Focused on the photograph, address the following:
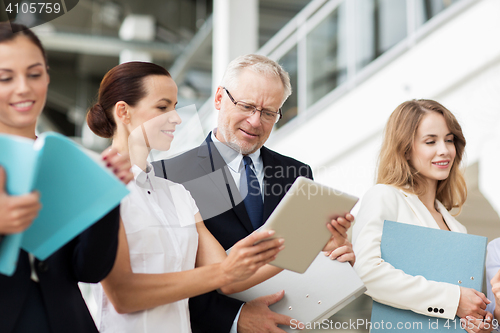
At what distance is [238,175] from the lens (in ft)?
6.83

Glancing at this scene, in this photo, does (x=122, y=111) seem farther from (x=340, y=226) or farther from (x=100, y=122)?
(x=340, y=226)

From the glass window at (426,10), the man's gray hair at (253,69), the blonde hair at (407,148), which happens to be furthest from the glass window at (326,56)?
the man's gray hair at (253,69)

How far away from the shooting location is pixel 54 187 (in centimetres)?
107

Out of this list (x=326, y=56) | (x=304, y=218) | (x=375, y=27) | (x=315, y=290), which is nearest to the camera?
(x=304, y=218)

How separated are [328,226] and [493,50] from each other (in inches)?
88.2

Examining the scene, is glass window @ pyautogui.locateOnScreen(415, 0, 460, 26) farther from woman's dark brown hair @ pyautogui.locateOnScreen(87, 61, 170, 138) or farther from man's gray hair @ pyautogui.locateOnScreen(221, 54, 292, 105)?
A: woman's dark brown hair @ pyautogui.locateOnScreen(87, 61, 170, 138)

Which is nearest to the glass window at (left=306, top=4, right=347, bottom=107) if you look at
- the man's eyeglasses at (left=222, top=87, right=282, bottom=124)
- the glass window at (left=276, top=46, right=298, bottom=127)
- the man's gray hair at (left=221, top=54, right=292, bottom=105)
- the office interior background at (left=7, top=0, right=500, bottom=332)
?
the office interior background at (left=7, top=0, right=500, bottom=332)

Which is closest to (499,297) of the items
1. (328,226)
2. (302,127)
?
(328,226)

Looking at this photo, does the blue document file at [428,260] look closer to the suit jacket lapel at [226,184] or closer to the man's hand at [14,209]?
the suit jacket lapel at [226,184]

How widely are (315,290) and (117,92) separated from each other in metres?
0.98

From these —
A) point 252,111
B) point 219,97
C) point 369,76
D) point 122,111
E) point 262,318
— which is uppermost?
point 369,76

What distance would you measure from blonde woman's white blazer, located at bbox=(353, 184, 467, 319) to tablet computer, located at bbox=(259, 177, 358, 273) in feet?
1.67

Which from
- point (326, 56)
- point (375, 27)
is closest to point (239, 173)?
point (375, 27)

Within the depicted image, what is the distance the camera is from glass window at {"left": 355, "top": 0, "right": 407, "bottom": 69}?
417 centimetres
